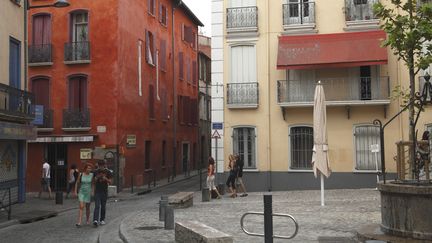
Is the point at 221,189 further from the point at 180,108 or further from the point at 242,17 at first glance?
the point at 180,108

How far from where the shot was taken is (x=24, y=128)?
743 inches

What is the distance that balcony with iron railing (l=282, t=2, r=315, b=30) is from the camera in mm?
23078

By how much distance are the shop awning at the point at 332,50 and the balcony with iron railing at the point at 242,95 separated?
70.6 inches

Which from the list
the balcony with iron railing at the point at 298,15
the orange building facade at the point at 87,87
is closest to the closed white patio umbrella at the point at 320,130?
the balcony with iron railing at the point at 298,15

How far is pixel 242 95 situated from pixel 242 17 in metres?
3.55

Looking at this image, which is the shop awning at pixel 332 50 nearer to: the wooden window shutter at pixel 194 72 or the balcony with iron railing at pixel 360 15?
the balcony with iron railing at pixel 360 15

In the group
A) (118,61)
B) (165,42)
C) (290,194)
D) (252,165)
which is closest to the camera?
(290,194)

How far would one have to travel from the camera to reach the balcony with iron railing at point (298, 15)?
75.7 ft

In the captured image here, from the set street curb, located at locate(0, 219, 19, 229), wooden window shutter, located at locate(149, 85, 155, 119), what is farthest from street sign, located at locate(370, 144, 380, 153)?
wooden window shutter, located at locate(149, 85, 155, 119)

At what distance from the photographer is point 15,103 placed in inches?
728

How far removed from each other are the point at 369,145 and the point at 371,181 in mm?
1539

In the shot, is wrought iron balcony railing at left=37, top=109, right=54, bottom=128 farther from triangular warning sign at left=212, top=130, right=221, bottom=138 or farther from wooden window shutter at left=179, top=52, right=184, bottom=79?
wooden window shutter at left=179, top=52, right=184, bottom=79

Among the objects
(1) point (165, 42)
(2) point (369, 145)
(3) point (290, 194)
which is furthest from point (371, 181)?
(1) point (165, 42)

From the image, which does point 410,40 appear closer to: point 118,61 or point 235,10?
point 235,10
